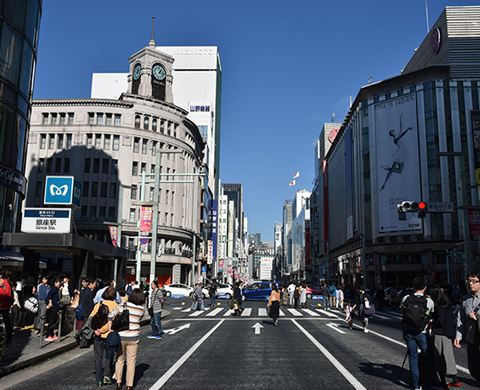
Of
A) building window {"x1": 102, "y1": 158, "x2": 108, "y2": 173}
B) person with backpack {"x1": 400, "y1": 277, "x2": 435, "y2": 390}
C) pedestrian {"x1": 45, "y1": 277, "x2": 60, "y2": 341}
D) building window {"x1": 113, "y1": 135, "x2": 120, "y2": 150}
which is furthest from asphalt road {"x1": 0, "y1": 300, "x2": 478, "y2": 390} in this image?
building window {"x1": 113, "y1": 135, "x2": 120, "y2": 150}

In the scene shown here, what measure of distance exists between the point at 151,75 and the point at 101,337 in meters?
65.0

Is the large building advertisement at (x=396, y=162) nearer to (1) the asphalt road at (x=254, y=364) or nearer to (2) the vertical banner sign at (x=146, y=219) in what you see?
(2) the vertical banner sign at (x=146, y=219)

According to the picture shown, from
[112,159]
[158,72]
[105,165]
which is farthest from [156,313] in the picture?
[158,72]

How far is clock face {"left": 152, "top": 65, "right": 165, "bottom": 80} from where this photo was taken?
69.4 metres

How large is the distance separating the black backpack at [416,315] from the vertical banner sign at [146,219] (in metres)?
18.9

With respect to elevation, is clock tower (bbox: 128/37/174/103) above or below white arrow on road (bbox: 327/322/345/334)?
above

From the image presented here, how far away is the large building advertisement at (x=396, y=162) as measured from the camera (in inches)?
2432

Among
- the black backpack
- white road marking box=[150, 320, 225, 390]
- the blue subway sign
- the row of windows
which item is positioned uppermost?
the row of windows

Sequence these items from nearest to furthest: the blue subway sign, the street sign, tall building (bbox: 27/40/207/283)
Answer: the street sign
the blue subway sign
tall building (bbox: 27/40/207/283)

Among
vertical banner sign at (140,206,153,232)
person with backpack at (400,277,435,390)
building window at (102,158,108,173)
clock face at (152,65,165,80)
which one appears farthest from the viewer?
clock face at (152,65,165,80)

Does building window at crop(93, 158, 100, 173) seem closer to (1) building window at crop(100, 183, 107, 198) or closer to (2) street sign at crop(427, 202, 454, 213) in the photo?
(1) building window at crop(100, 183, 107, 198)

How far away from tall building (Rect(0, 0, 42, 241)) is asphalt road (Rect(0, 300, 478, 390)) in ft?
50.3

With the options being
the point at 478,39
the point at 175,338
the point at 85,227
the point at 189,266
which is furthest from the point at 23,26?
the point at 478,39

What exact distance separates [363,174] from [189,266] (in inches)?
1212
